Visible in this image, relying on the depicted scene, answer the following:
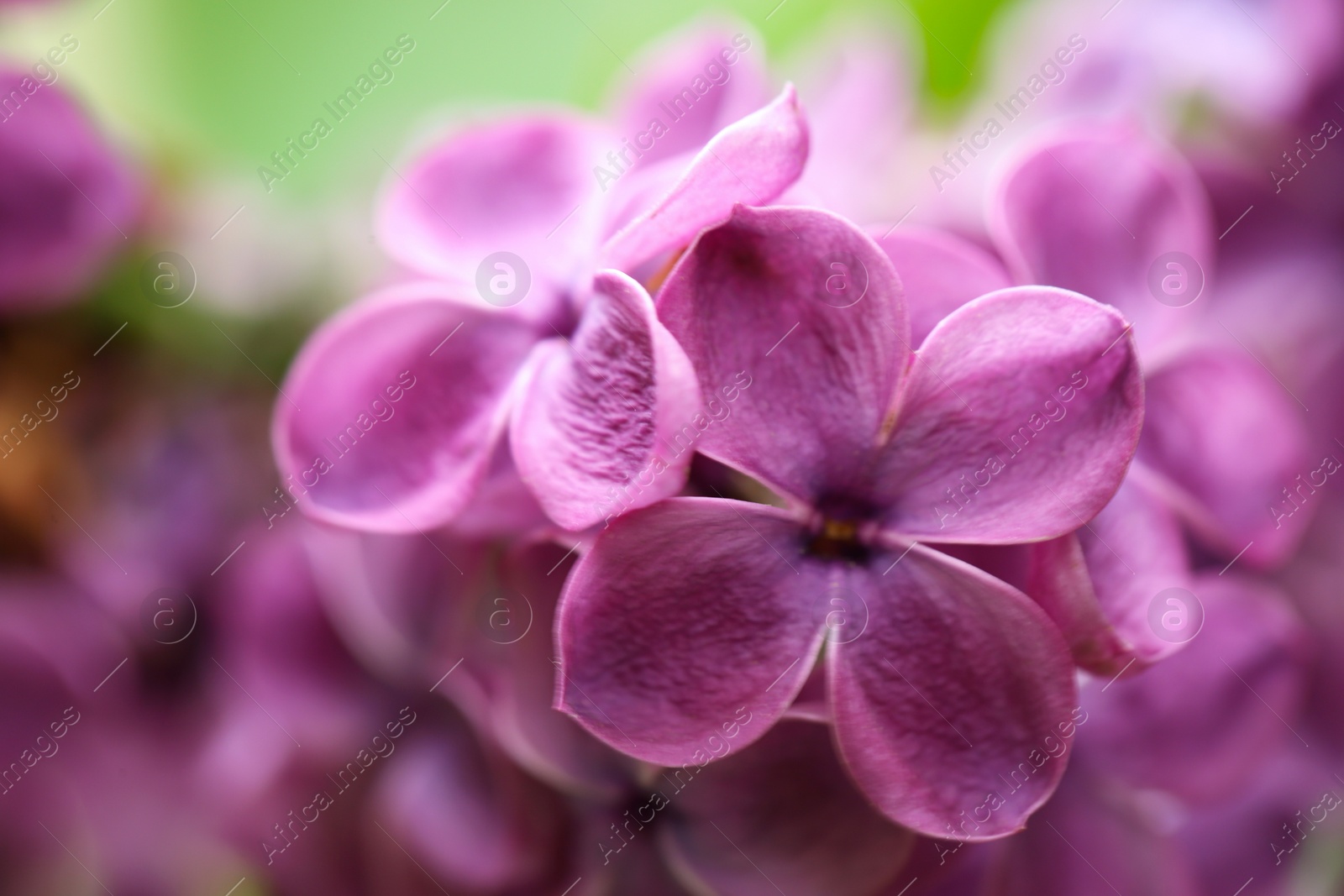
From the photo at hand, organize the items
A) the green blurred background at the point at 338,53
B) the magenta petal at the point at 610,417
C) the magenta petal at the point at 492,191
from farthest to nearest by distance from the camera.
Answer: the green blurred background at the point at 338,53
the magenta petal at the point at 492,191
the magenta petal at the point at 610,417

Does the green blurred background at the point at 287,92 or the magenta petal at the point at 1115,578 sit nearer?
the magenta petal at the point at 1115,578

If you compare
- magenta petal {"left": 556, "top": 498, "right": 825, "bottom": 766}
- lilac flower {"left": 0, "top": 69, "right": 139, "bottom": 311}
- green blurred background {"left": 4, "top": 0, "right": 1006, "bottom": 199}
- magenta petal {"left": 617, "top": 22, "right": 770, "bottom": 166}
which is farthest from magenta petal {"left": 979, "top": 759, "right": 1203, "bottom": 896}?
green blurred background {"left": 4, "top": 0, "right": 1006, "bottom": 199}

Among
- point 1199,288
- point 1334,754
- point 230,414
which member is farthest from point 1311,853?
point 230,414

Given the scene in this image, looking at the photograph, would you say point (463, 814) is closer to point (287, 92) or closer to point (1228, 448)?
point (1228, 448)

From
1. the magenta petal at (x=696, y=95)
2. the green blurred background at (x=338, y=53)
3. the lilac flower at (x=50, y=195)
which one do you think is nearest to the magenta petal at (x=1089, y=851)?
the magenta petal at (x=696, y=95)

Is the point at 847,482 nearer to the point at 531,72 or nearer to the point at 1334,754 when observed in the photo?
the point at 1334,754

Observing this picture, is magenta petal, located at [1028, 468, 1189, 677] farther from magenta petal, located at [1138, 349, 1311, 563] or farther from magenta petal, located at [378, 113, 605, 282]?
magenta petal, located at [378, 113, 605, 282]

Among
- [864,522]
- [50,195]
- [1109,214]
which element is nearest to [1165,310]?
[1109,214]

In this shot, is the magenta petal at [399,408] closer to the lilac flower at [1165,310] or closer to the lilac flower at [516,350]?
the lilac flower at [516,350]
